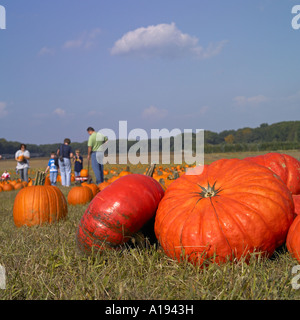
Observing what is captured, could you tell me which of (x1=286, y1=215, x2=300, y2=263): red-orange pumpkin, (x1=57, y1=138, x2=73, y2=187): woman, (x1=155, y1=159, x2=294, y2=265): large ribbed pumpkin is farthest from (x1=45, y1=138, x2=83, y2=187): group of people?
(x1=286, y1=215, x2=300, y2=263): red-orange pumpkin

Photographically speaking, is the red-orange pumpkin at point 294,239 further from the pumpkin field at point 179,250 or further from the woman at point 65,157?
the woman at point 65,157

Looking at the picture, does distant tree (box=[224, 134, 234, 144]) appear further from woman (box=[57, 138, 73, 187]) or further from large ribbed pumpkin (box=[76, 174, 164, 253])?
large ribbed pumpkin (box=[76, 174, 164, 253])

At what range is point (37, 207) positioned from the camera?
196 inches

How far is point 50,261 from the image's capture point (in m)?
2.65

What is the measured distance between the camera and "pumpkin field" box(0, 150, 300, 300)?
2.04m

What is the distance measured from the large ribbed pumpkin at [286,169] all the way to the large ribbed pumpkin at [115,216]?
5.06 ft

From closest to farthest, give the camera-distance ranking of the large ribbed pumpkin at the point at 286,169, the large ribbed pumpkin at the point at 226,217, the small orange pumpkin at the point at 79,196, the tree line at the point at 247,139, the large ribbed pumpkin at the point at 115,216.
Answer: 1. the large ribbed pumpkin at the point at 226,217
2. the large ribbed pumpkin at the point at 115,216
3. the large ribbed pumpkin at the point at 286,169
4. the small orange pumpkin at the point at 79,196
5. the tree line at the point at 247,139

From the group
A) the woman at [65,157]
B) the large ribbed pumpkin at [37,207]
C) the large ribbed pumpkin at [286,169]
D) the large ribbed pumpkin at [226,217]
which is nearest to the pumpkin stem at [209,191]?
the large ribbed pumpkin at [226,217]

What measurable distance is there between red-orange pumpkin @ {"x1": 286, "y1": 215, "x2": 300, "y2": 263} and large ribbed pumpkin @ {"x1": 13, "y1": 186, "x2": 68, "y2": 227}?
3.52 metres

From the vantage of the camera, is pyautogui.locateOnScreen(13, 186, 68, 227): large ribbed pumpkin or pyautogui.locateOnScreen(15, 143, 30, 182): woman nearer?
pyautogui.locateOnScreen(13, 186, 68, 227): large ribbed pumpkin

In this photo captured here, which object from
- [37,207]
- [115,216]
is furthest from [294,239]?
[37,207]

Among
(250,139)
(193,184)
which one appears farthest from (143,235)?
(250,139)

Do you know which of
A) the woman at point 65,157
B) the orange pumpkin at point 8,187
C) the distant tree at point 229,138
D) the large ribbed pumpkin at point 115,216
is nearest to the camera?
the large ribbed pumpkin at point 115,216

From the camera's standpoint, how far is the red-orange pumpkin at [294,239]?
2.48 m
